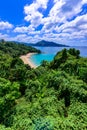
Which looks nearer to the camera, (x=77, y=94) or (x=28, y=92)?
(x=77, y=94)

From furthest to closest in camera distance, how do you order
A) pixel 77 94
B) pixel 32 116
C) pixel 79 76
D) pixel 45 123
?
pixel 79 76 < pixel 77 94 < pixel 32 116 < pixel 45 123

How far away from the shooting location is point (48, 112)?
691 inches

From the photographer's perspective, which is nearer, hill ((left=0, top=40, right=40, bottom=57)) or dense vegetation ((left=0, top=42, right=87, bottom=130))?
dense vegetation ((left=0, top=42, right=87, bottom=130))

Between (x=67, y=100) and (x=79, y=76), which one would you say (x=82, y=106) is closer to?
(x=67, y=100)

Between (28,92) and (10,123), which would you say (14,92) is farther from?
(28,92)

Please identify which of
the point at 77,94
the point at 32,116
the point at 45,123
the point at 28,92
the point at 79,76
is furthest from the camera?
the point at 79,76

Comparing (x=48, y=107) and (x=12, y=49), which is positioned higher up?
(x=48, y=107)

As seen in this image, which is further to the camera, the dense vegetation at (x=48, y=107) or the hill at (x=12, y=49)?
the hill at (x=12, y=49)

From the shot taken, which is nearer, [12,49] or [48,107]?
[48,107]

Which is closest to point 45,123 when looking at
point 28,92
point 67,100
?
point 67,100

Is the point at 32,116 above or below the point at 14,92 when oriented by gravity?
below

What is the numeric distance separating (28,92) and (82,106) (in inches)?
334

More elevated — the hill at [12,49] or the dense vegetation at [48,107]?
the dense vegetation at [48,107]

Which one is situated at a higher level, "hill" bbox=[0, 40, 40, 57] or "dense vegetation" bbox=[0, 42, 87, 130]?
"dense vegetation" bbox=[0, 42, 87, 130]
